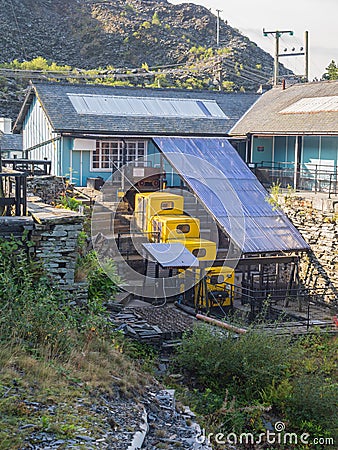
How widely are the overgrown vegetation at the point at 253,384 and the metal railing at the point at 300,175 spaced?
838 cm

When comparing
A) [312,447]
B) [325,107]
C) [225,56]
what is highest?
[225,56]

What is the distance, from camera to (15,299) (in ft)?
32.0

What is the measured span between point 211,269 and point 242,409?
6.32m

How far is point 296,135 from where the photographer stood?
69.5 feet

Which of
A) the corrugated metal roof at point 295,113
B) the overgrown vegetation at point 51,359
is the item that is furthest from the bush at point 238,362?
the corrugated metal roof at point 295,113

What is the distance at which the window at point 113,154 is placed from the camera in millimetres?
22672

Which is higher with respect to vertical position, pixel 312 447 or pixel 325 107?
pixel 325 107

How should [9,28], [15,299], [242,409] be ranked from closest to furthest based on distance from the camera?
[15,299] → [242,409] → [9,28]

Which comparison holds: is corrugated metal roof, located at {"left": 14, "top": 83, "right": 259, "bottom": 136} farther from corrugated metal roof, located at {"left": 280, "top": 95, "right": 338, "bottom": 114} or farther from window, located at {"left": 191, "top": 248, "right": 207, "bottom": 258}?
window, located at {"left": 191, "top": 248, "right": 207, "bottom": 258}

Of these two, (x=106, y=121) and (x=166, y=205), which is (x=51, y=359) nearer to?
(x=166, y=205)

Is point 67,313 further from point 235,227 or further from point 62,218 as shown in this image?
point 235,227

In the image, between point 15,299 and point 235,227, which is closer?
point 15,299

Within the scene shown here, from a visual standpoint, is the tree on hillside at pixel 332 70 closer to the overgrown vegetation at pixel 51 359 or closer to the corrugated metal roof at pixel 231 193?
the corrugated metal roof at pixel 231 193

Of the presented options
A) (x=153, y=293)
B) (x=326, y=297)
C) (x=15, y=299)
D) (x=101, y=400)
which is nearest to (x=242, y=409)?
(x=101, y=400)
